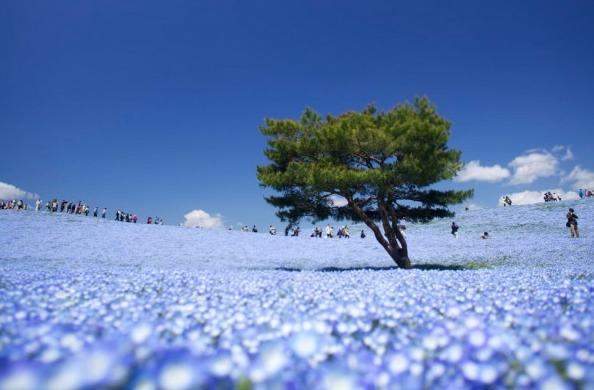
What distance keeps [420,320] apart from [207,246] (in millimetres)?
23373

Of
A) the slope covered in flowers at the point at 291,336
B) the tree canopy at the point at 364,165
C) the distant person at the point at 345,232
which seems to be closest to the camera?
the slope covered in flowers at the point at 291,336

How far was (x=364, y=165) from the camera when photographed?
1366 centimetres

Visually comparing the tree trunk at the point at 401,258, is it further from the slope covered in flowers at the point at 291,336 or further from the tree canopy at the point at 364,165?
the slope covered in flowers at the point at 291,336

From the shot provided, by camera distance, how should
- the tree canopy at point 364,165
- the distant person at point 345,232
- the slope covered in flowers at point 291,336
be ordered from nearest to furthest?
the slope covered in flowers at point 291,336 < the tree canopy at point 364,165 < the distant person at point 345,232

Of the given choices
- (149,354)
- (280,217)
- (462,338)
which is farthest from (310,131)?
(149,354)

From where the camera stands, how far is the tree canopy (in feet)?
39.7

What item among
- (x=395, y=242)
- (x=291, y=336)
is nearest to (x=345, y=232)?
(x=395, y=242)

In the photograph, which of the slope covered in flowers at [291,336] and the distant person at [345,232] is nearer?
the slope covered in flowers at [291,336]

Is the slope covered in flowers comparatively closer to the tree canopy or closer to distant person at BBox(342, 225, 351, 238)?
the tree canopy

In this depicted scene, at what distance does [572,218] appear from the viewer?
79.8 feet

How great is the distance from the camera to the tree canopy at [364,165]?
12094 millimetres

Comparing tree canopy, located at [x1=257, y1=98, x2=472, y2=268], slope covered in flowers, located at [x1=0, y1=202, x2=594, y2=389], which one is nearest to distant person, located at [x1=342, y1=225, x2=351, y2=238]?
tree canopy, located at [x1=257, y1=98, x2=472, y2=268]

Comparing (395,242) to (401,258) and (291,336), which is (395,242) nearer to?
(401,258)

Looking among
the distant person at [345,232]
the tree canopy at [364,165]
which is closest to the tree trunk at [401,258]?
the tree canopy at [364,165]
